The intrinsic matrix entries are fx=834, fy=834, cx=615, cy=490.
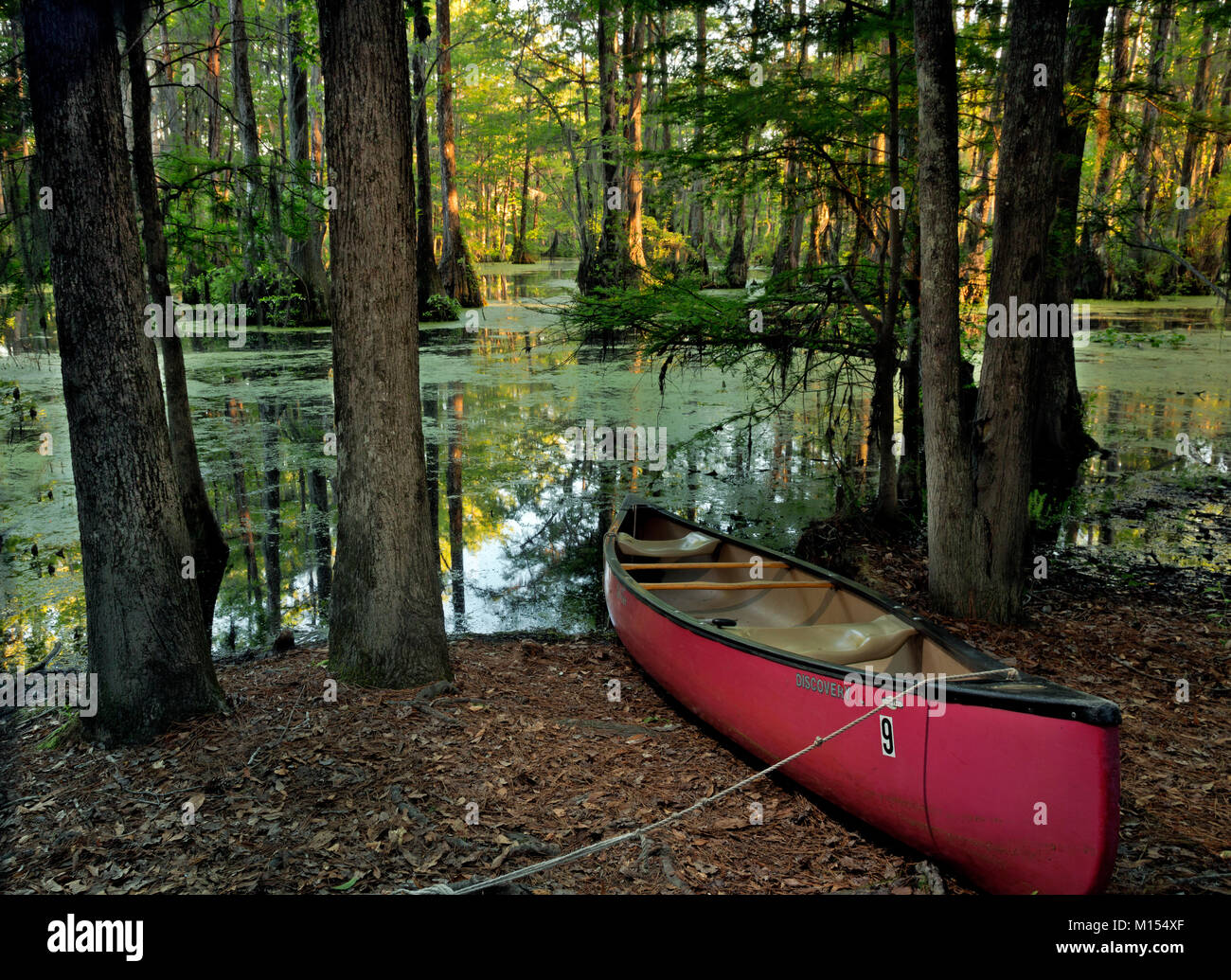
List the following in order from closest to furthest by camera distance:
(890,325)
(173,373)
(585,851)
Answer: (585,851)
(173,373)
(890,325)

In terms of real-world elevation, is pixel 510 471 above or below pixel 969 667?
above

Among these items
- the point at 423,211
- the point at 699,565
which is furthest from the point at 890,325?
the point at 423,211

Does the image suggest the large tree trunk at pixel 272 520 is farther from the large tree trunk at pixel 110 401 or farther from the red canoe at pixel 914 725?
the red canoe at pixel 914 725

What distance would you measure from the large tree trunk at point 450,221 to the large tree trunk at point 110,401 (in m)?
19.7

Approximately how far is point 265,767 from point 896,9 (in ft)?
24.7

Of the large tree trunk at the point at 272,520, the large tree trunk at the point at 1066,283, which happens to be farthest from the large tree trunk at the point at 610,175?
the large tree trunk at the point at 1066,283

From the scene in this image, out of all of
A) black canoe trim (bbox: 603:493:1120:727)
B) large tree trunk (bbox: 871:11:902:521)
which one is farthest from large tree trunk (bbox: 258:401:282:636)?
large tree trunk (bbox: 871:11:902:521)

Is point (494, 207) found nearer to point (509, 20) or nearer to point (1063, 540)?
point (509, 20)

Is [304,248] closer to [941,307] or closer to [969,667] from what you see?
[941,307]

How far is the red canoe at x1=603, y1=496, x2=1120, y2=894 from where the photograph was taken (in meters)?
3.09

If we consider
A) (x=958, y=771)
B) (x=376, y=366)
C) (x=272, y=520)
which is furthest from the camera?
(x=272, y=520)

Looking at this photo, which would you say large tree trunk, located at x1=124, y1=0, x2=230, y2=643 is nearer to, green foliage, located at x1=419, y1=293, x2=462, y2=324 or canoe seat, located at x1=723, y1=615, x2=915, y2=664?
canoe seat, located at x1=723, y1=615, x2=915, y2=664

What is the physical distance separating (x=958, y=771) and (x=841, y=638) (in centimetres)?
141

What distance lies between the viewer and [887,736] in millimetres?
3664
